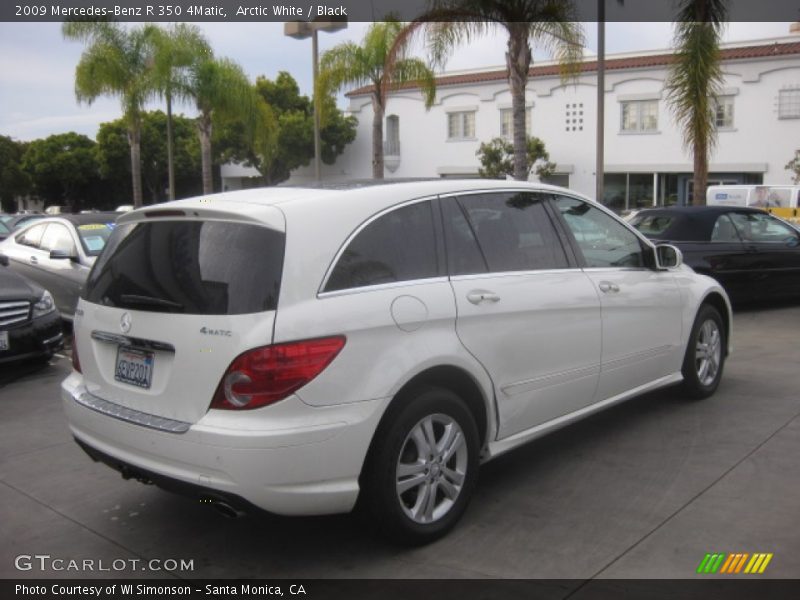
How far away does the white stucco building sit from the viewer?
94.2 ft

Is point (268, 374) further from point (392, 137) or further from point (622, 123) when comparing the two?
point (392, 137)

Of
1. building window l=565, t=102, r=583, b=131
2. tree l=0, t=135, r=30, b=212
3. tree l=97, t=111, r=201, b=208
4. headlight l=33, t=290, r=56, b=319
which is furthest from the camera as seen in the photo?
tree l=0, t=135, r=30, b=212

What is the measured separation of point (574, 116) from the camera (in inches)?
1297

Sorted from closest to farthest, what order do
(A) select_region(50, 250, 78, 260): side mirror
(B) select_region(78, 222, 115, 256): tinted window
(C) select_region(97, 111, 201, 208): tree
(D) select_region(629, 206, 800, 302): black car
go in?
(A) select_region(50, 250, 78, 260): side mirror < (B) select_region(78, 222, 115, 256): tinted window < (D) select_region(629, 206, 800, 302): black car < (C) select_region(97, 111, 201, 208): tree

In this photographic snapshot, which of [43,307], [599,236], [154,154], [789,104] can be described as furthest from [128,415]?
[154,154]

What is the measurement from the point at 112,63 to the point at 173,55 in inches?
81.0

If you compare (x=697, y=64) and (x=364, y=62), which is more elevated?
(x=364, y=62)

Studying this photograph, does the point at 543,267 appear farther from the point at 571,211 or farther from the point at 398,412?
the point at 398,412

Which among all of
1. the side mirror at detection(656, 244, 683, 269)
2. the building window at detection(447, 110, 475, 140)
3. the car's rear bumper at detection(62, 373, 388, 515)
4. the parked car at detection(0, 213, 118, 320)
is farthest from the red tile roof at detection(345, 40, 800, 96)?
the car's rear bumper at detection(62, 373, 388, 515)

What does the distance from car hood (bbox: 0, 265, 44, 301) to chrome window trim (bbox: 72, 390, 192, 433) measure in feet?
13.0

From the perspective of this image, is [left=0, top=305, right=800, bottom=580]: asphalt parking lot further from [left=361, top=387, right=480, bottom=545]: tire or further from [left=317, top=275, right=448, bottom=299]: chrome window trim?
[left=317, top=275, right=448, bottom=299]: chrome window trim

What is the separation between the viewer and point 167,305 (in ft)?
11.2

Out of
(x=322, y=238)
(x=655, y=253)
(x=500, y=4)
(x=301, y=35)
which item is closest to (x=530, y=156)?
(x=301, y=35)

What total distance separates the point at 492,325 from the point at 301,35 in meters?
16.1
